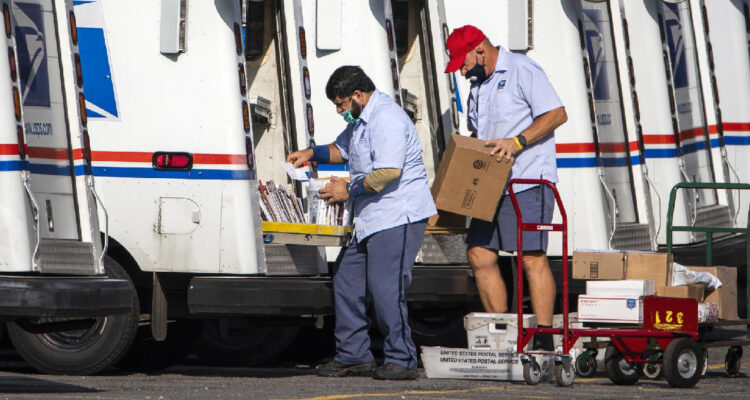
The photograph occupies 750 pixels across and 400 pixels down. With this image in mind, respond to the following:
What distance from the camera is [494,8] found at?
11062mm

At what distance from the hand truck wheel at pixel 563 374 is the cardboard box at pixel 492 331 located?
0.46 metres

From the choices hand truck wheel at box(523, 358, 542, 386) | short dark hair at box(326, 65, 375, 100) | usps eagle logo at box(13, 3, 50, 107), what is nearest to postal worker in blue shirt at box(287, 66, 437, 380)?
short dark hair at box(326, 65, 375, 100)

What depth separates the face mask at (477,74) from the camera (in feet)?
29.3

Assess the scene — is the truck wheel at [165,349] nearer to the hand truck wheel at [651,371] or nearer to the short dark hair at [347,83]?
the short dark hair at [347,83]

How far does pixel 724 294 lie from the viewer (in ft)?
30.2

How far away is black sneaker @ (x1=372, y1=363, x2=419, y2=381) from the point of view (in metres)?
8.77

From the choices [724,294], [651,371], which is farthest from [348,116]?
[724,294]

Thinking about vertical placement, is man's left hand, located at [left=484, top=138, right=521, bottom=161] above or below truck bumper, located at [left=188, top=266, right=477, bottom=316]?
above

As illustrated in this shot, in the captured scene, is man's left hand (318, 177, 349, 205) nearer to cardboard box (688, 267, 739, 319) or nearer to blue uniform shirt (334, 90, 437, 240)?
blue uniform shirt (334, 90, 437, 240)

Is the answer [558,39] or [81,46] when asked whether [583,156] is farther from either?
[81,46]

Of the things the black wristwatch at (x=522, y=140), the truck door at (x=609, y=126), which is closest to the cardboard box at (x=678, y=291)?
the black wristwatch at (x=522, y=140)

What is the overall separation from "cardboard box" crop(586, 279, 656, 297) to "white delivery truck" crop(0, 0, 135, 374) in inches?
92.7

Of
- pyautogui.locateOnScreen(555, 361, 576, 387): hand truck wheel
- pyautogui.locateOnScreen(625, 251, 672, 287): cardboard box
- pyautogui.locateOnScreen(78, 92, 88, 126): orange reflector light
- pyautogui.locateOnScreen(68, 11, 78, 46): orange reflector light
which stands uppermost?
pyautogui.locateOnScreen(68, 11, 78, 46): orange reflector light

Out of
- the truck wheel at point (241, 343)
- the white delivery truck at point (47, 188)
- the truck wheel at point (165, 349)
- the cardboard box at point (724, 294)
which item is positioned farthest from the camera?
the truck wheel at point (241, 343)
